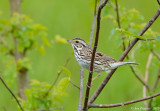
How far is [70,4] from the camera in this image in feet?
32.8

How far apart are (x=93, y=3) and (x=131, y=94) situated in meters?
2.33

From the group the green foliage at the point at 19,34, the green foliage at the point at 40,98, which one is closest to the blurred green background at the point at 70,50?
the green foliage at the point at 19,34

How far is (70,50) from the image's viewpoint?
768 cm

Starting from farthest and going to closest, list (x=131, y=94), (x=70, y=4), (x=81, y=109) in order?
1. (x=70, y=4)
2. (x=131, y=94)
3. (x=81, y=109)

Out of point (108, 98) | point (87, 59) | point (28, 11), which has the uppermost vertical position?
point (28, 11)

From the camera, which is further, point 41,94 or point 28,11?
point 28,11

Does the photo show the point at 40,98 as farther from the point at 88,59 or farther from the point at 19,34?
the point at 19,34

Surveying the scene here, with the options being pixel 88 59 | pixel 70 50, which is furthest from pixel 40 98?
pixel 70 50

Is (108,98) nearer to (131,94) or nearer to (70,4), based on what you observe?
(131,94)

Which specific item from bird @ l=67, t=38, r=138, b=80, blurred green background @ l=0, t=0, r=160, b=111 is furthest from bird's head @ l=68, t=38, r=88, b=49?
blurred green background @ l=0, t=0, r=160, b=111

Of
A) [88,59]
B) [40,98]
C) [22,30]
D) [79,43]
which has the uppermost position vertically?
[22,30]

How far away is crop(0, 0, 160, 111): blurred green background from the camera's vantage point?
650 cm

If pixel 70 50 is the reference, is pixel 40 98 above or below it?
below

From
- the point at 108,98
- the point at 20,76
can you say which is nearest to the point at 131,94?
the point at 108,98
